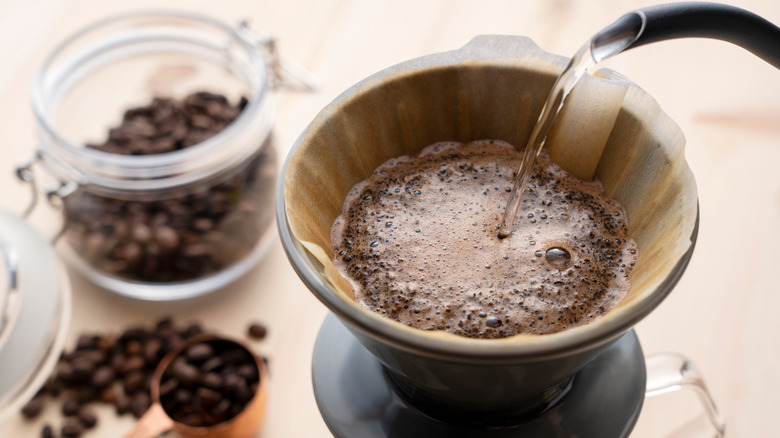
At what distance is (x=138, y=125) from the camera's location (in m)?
1.16

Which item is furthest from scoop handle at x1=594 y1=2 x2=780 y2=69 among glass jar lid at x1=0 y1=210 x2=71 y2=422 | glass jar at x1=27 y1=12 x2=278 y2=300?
glass jar lid at x1=0 y1=210 x2=71 y2=422

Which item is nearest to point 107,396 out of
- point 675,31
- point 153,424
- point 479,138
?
point 153,424

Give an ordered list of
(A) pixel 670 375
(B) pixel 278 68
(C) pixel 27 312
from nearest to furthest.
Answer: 1. (A) pixel 670 375
2. (C) pixel 27 312
3. (B) pixel 278 68

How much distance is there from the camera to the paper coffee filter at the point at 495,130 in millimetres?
522

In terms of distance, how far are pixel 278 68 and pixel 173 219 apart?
0.29m

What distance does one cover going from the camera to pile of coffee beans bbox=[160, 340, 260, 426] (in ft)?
3.30

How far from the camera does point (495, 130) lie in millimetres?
621

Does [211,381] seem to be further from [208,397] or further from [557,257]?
[557,257]

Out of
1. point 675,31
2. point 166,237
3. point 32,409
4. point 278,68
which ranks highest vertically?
point 675,31

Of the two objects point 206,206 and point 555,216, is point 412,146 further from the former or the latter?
point 206,206

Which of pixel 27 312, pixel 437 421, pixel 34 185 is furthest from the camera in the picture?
pixel 34 185

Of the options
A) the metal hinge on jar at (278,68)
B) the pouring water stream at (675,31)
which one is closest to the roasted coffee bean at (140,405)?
the metal hinge on jar at (278,68)

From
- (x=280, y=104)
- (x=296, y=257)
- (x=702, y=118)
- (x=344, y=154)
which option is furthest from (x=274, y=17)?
(x=296, y=257)

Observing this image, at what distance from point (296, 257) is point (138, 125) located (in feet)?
2.53
